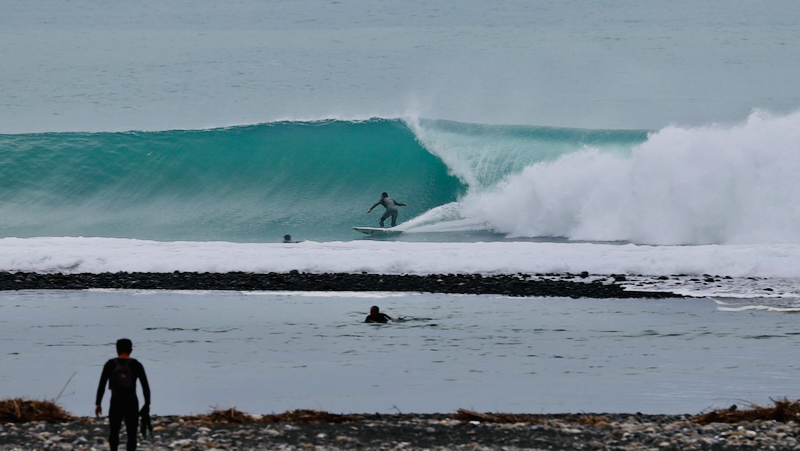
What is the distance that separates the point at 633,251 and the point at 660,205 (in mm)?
5130

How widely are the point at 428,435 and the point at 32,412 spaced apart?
2637 millimetres

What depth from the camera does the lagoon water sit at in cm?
641

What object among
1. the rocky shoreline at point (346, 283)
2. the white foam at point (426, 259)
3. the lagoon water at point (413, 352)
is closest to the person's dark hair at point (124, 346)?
the lagoon water at point (413, 352)

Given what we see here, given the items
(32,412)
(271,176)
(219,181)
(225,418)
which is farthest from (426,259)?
(219,181)

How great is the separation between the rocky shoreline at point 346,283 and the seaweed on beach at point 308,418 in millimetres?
7104

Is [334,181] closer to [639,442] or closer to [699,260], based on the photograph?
[699,260]

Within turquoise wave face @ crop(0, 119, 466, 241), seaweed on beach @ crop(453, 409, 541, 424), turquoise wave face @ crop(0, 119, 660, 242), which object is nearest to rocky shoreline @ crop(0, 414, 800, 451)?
seaweed on beach @ crop(453, 409, 541, 424)

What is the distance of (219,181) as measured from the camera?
25.8m

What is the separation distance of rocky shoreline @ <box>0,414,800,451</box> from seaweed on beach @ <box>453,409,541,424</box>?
3 centimetres

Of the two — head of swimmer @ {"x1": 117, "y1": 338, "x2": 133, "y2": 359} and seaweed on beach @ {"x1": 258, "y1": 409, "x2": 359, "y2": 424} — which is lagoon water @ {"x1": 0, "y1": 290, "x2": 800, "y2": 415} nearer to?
seaweed on beach @ {"x1": 258, "y1": 409, "x2": 359, "y2": 424}

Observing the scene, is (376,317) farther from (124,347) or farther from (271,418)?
(124,347)

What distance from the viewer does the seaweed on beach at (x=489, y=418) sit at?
548 centimetres

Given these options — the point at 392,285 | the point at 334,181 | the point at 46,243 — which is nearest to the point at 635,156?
the point at 334,181

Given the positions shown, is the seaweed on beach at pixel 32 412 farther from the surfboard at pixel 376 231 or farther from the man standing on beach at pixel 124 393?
the surfboard at pixel 376 231
